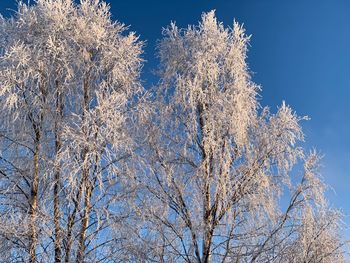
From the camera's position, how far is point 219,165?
33.5 feet

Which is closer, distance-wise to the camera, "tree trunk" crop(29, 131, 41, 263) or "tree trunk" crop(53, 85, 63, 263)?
"tree trunk" crop(29, 131, 41, 263)

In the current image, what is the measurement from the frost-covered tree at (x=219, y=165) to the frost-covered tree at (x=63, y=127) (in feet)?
2.67

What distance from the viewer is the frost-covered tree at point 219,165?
1021 centimetres

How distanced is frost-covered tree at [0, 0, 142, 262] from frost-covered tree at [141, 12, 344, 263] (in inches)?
32.0

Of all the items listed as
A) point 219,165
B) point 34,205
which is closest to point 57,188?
point 34,205

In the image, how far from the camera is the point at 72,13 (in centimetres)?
1145

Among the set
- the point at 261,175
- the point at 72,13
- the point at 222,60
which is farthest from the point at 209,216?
the point at 72,13

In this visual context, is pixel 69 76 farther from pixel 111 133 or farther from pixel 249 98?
pixel 249 98

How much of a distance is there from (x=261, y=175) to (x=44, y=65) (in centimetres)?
494

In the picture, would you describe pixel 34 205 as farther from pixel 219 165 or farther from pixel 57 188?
pixel 219 165

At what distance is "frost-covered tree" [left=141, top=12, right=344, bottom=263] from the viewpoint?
1021cm

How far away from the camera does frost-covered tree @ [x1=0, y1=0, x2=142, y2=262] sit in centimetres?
906

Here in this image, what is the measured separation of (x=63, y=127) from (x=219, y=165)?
10.4ft

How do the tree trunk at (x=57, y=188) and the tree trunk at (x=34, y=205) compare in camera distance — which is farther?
the tree trunk at (x=57, y=188)
